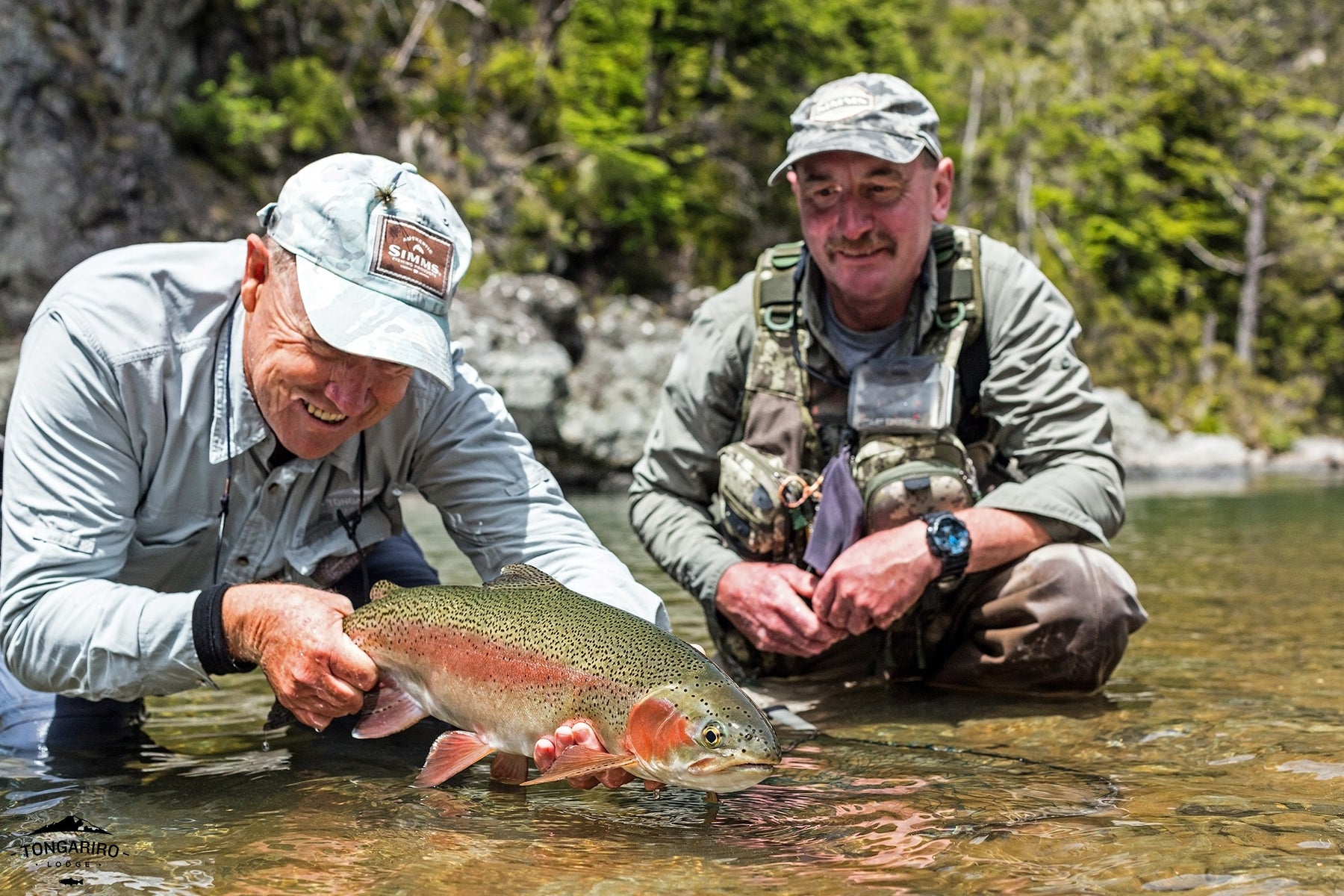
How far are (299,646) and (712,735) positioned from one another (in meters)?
1.04

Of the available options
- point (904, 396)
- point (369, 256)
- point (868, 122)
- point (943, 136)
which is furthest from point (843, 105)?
point (943, 136)

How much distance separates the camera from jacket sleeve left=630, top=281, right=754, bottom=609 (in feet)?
14.6

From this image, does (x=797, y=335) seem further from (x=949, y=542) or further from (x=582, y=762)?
(x=582, y=762)

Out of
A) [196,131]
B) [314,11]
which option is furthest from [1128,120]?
[196,131]

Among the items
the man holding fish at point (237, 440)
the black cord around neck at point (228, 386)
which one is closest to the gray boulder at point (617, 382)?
the man holding fish at point (237, 440)

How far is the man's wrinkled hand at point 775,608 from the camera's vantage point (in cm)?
391

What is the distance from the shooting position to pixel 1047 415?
4.08 m

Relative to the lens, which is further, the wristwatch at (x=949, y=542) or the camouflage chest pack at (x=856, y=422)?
the camouflage chest pack at (x=856, y=422)

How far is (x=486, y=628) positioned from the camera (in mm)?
2848

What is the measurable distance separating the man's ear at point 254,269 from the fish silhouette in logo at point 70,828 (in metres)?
1.23

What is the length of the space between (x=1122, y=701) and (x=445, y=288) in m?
2.62

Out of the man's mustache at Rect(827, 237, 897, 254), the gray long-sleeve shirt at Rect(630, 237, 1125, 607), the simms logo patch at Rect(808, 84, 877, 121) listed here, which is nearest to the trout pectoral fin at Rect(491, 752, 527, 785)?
the gray long-sleeve shirt at Rect(630, 237, 1125, 607)

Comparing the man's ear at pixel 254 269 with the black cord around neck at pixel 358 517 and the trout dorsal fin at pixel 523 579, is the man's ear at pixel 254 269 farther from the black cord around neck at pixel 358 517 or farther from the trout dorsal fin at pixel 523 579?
the trout dorsal fin at pixel 523 579

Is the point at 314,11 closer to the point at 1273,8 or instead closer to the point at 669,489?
the point at 669,489
